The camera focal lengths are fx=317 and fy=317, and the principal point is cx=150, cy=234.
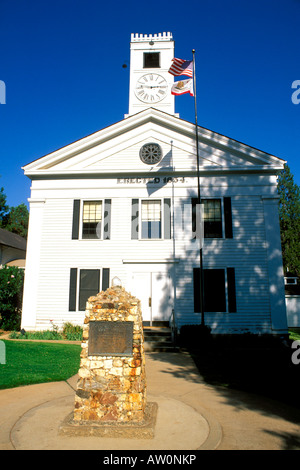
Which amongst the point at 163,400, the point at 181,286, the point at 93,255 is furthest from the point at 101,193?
the point at 163,400

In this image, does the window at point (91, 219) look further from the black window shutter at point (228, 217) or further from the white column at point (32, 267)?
the black window shutter at point (228, 217)

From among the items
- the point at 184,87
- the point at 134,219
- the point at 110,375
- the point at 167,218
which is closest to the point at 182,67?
the point at 184,87

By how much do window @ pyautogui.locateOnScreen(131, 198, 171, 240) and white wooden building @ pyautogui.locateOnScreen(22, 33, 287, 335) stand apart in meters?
0.05

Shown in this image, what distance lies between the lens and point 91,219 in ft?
48.4

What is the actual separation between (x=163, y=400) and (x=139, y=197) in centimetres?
1007

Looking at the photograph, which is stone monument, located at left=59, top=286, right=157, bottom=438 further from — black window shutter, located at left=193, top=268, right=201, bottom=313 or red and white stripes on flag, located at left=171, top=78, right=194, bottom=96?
red and white stripes on flag, located at left=171, top=78, right=194, bottom=96

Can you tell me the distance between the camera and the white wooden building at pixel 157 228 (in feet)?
44.9

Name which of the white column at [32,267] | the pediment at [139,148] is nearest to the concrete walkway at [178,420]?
the white column at [32,267]

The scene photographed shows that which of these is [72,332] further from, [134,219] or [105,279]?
[134,219]

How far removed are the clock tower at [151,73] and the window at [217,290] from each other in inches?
389

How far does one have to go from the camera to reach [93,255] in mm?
14344

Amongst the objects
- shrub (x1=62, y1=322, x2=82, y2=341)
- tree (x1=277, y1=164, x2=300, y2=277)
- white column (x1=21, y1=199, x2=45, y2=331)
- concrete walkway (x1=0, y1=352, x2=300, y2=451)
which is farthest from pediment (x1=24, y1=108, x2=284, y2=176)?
tree (x1=277, y1=164, x2=300, y2=277)

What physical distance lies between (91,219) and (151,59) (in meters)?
11.7

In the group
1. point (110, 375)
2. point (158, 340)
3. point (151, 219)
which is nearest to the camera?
point (110, 375)
